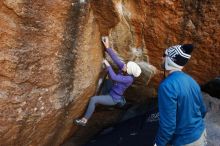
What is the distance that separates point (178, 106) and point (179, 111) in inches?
2.5

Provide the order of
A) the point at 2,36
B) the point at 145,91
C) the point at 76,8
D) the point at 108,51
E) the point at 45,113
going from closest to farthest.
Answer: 1. the point at 2,36
2. the point at 76,8
3. the point at 45,113
4. the point at 108,51
5. the point at 145,91

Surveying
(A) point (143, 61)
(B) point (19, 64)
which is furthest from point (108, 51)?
(B) point (19, 64)

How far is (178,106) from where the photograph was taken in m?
4.31

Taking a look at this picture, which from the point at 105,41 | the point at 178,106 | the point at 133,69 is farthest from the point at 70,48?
the point at 178,106

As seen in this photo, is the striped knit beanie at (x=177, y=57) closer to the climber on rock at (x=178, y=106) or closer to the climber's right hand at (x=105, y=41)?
the climber on rock at (x=178, y=106)

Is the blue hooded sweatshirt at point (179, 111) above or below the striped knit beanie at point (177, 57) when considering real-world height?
below

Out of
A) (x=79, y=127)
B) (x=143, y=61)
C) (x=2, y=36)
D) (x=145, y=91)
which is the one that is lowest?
(x=79, y=127)

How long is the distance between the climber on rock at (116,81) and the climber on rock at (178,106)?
1.58 m

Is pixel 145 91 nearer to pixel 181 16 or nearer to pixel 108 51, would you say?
pixel 108 51

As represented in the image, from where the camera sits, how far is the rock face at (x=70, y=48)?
4.96 m

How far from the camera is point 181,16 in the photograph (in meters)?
5.60

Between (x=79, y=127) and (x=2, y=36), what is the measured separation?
255 centimetres

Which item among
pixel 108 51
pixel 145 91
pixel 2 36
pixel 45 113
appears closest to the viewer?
pixel 2 36

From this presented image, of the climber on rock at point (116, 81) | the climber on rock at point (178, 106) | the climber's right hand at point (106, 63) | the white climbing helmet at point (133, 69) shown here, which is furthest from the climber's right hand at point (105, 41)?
the climber on rock at point (178, 106)
